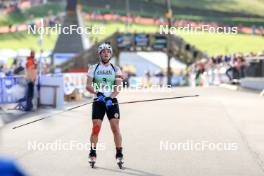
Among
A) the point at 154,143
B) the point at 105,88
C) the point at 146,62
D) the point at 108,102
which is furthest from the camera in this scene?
the point at 146,62

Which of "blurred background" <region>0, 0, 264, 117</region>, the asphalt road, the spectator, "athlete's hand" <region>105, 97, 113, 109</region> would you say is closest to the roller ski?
the asphalt road

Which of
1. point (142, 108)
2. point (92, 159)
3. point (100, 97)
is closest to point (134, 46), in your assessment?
point (142, 108)

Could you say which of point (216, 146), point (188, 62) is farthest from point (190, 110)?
point (188, 62)

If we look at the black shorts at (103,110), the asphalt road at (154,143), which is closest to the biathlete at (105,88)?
the black shorts at (103,110)

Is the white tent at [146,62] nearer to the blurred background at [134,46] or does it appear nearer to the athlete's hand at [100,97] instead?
the blurred background at [134,46]

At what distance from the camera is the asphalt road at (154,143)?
31.7 ft

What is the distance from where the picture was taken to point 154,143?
12.6 metres

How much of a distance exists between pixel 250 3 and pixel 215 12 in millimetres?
5915

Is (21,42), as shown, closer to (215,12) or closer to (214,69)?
(215,12)

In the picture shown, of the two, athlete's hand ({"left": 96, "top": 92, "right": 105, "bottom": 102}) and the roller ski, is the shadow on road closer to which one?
the roller ski

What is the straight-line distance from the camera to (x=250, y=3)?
93.2 meters

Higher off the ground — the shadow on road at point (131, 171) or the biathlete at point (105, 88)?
the biathlete at point (105, 88)

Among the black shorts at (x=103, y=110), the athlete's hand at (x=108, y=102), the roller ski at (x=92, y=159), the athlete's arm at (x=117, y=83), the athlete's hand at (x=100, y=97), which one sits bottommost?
the roller ski at (x=92, y=159)

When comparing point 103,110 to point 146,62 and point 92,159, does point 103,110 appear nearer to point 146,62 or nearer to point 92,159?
point 92,159
